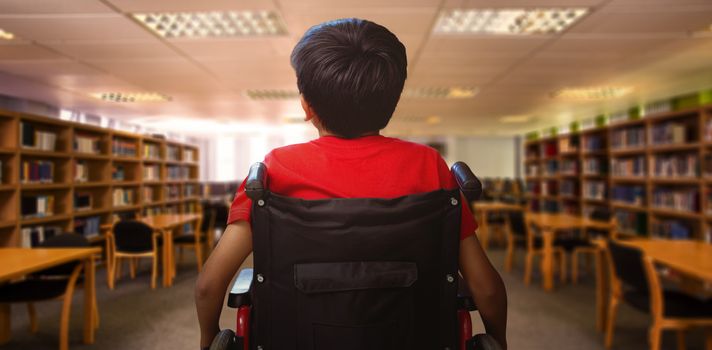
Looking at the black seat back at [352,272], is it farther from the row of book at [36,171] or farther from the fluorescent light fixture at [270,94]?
the fluorescent light fixture at [270,94]

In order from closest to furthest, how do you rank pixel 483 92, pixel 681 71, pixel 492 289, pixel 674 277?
1. pixel 492 289
2. pixel 681 71
3. pixel 674 277
4. pixel 483 92

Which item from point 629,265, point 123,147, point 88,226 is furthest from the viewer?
point 123,147

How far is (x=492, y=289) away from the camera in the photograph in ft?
2.92

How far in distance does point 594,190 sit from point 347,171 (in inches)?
277

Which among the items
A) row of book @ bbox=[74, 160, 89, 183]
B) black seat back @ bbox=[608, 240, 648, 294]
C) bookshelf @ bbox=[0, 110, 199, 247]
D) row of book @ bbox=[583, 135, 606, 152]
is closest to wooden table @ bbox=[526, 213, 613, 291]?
black seat back @ bbox=[608, 240, 648, 294]

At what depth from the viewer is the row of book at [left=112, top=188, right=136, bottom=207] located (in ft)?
19.1

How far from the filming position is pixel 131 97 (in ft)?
19.1

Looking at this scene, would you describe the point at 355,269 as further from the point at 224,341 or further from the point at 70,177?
the point at 70,177

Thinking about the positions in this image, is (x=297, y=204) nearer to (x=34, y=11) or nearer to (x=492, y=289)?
(x=492, y=289)

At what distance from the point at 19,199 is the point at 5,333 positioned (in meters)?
1.68

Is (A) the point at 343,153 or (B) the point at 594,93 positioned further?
(B) the point at 594,93

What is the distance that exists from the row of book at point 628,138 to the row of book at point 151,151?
7.18m

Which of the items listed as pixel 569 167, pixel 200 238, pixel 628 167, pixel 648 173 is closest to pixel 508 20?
pixel 648 173

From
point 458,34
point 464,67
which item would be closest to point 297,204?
point 458,34
